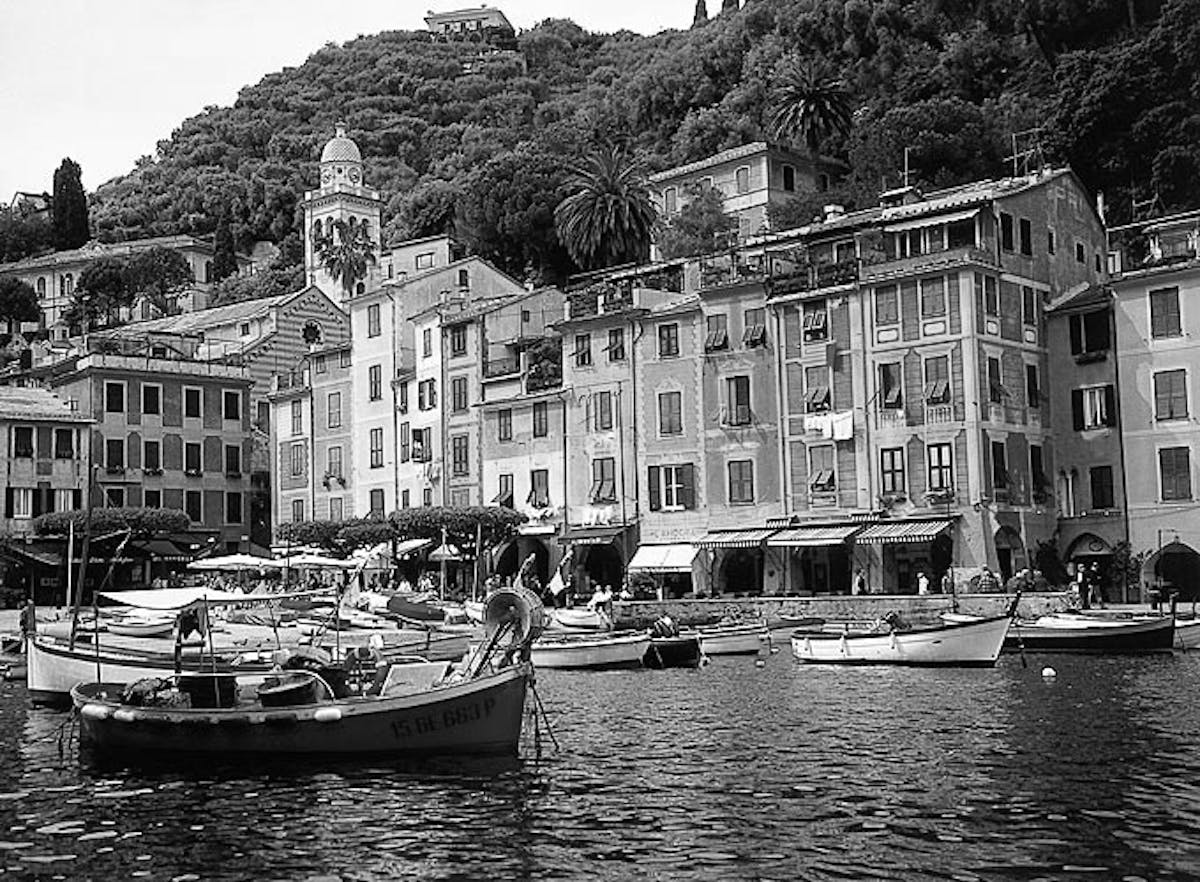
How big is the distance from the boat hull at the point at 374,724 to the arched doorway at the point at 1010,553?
37454 mm

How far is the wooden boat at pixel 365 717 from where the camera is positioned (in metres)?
27.6

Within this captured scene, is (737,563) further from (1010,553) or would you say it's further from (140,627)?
(140,627)

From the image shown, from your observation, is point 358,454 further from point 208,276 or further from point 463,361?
point 208,276

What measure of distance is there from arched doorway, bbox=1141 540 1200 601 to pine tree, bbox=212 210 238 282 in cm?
12733

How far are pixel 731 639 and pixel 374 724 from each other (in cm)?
2740

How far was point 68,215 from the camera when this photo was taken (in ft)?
618

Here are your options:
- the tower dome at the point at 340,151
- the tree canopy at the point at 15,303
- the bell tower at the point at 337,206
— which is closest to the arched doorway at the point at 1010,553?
the bell tower at the point at 337,206

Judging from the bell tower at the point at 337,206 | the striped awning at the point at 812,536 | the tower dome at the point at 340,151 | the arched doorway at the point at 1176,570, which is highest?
the tower dome at the point at 340,151

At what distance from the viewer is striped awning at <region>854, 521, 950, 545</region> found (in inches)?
2379

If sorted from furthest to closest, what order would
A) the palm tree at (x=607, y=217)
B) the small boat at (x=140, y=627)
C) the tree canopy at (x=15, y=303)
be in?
the tree canopy at (x=15, y=303), the palm tree at (x=607, y=217), the small boat at (x=140, y=627)

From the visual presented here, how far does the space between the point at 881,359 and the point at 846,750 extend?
36.7 metres

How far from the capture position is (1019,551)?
62344mm

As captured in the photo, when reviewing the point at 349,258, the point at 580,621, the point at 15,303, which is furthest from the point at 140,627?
the point at 15,303

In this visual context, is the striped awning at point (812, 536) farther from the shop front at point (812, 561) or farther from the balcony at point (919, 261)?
the balcony at point (919, 261)
